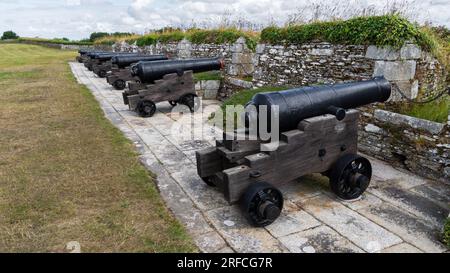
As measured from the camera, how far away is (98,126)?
780 cm

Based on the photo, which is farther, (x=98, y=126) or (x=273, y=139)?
(x=98, y=126)

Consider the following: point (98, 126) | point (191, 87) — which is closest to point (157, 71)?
point (191, 87)

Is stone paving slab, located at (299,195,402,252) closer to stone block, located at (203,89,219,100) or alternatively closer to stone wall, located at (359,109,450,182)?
stone wall, located at (359,109,450,182)

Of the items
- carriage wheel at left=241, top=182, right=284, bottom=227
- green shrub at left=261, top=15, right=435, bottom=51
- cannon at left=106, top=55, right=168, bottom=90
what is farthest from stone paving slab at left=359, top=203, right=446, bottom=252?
cannon at left=106, top=55, right=168, bottom=90

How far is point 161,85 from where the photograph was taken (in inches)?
356

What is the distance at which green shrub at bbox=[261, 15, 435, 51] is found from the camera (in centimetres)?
544

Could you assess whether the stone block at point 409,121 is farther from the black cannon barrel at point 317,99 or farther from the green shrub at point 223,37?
the green shrub at point 223,37

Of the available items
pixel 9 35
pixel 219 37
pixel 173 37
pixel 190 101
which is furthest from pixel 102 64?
pixel 9 35

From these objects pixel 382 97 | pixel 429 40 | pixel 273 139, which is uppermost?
pixel 429 40

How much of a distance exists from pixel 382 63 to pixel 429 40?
2.82ft

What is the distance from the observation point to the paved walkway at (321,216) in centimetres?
334

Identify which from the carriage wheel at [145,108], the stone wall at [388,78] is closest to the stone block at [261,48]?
the stone wall at [388,78]

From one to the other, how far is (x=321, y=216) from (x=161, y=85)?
243 inches

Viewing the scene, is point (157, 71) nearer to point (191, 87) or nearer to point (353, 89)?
point (191, 87)
